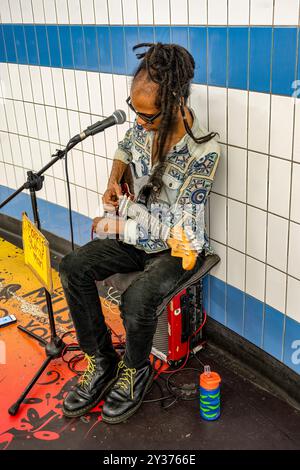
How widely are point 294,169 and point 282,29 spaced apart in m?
0.53

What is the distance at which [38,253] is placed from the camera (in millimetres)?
2531

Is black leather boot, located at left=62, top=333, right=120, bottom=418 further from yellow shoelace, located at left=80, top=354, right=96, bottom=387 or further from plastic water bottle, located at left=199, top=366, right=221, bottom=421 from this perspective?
plastic water bottle, located at left=199, top=366, right=221, bottom=421

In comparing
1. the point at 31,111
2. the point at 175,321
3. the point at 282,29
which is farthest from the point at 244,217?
the point at 31,111

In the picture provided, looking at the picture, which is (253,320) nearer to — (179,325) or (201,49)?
(179,325)

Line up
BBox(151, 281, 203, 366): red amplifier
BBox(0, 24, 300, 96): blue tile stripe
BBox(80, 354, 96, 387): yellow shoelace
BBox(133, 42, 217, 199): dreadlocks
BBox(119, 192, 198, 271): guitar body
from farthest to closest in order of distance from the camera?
BBox(151, 281, 203, 366): red amplifier < BBox(80, 354, 96, 387): yellow shoelace < BBox(119, 192, 198, 271): guitar body < BBox(133, 42, 217, 199): dreadlocks < BBox(0, 24, 300, 96): blue tile stripe

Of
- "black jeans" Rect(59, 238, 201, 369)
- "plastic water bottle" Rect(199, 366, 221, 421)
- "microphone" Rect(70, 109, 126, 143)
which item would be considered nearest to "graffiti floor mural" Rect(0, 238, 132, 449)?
"black jeans" Rect(59, 238, 201, 369)

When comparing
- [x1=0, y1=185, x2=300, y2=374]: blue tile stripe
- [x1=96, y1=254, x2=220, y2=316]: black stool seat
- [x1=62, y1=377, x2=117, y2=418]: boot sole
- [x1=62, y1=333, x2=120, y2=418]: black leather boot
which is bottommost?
[x1=62, y1=377, x2=117, y2=418]: boot sole

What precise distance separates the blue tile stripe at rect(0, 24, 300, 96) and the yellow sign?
103 centimetres

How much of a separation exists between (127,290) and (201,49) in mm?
1128

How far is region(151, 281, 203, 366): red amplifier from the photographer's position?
105 inches

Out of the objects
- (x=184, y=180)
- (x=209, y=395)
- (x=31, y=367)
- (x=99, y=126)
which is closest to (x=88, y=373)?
(x=31, y=367)

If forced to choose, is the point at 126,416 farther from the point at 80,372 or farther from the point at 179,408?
the point at 80,372

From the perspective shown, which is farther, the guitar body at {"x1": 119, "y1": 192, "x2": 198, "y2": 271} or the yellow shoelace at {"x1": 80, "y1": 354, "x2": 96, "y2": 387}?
the yellow shoelace at {"x1": 80, "y1": 354, "x2": 96, "y2": 387}

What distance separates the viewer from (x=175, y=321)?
2672 millimetres
